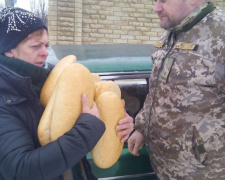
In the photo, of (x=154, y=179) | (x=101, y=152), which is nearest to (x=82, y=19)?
(x=154, y=179)

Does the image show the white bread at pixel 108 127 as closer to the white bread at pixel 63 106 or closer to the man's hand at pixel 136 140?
the white bread at pixel 63 106

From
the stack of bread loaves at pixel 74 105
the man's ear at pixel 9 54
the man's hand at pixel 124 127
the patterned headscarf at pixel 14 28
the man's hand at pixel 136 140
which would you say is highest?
the patterned headscarf at pixel 14 28

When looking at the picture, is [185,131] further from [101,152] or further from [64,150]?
[64,150]

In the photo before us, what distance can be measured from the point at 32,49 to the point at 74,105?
309 millimetres

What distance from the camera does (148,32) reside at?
6660 millimetres

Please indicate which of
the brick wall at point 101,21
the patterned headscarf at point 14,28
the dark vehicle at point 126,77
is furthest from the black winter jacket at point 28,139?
the brick wall at point 101,21

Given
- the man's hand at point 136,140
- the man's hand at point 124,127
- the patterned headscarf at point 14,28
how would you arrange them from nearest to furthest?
the patterned headscarf at point 14,28 < the man's hand at point 124,127 < the man's hand at point 136,140

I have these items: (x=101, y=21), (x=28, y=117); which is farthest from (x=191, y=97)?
(x=101, y=21)

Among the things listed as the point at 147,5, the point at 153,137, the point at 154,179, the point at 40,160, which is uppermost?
the point at 147,5

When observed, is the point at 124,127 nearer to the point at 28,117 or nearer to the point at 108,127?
the point at 108,127

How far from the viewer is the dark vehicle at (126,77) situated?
1778 millimetres

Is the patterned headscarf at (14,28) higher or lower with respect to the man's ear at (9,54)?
higher

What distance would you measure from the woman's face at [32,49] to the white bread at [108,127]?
1.07ft

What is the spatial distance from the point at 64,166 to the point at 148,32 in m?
6.07
